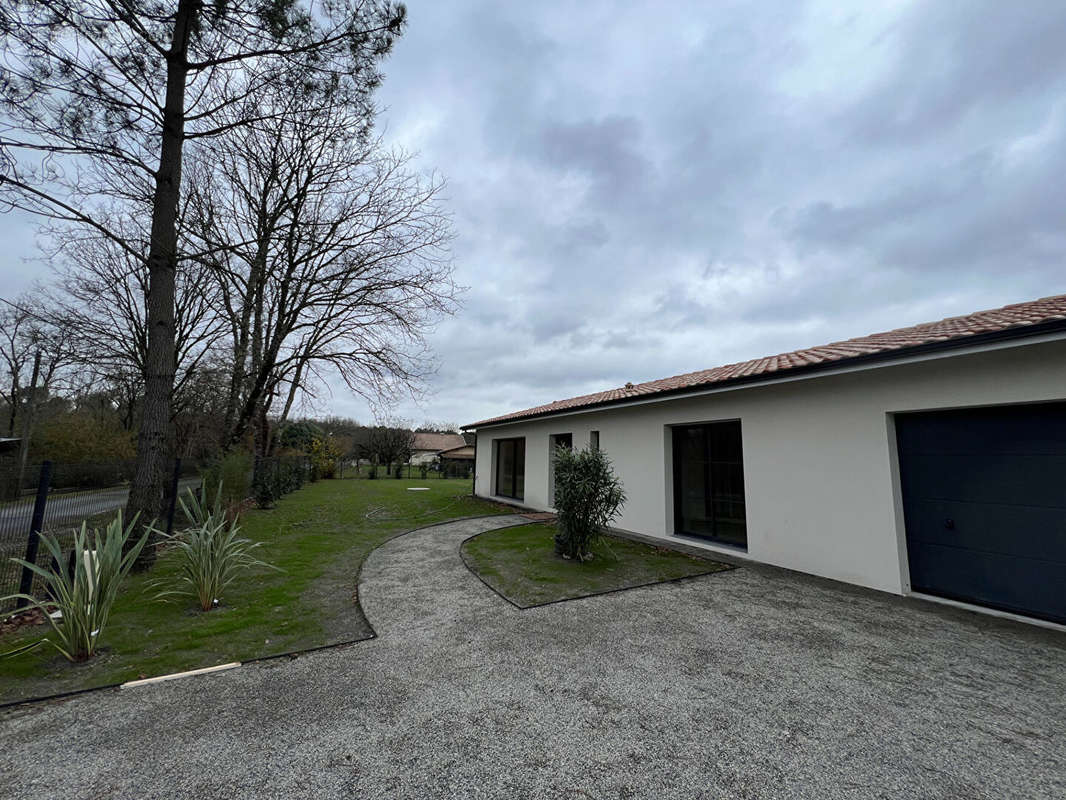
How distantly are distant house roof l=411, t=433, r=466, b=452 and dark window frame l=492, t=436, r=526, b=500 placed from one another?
33.7 meters

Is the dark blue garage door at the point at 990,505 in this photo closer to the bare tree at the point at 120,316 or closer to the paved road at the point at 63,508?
the paved road at the point at 63,508

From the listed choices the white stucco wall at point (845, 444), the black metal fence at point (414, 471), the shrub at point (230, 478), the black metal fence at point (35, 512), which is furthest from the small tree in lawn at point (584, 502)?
the black metal fence at point (414, 471)

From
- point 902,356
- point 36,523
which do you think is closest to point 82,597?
point 36,523

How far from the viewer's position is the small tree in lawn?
20.1 ft

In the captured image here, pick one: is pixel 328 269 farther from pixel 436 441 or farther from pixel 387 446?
pixel 436 441

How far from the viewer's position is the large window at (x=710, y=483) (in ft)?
22.6

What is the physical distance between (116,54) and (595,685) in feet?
29.3

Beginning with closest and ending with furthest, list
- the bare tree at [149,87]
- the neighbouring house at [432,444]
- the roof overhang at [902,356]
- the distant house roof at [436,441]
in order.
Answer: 1. the roof overhang at [902,356]
2. the bare tree at [149,87]
3. the neighbouring house at [432,444]
4. the distant house roof at [436,441]

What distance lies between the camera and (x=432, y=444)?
2004 inches

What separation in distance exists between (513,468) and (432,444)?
3848 cm

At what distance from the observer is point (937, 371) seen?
4590mm

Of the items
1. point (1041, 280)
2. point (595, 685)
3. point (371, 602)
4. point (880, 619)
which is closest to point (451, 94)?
point (371, 602)

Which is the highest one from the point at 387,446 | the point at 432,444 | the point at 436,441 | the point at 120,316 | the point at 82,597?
the point at 120,316

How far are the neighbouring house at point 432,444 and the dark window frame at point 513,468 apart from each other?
31.6 m
